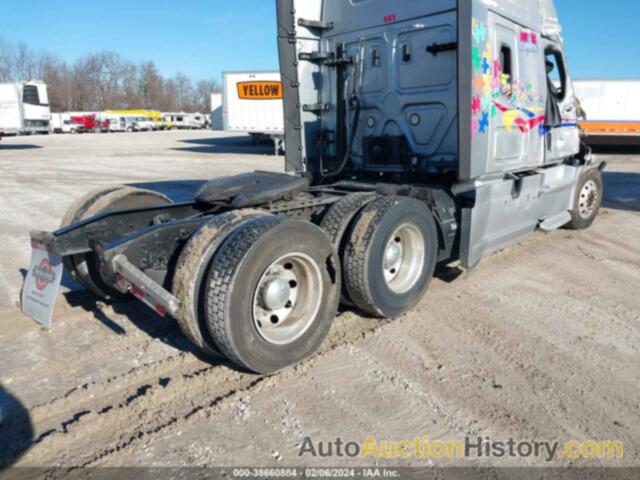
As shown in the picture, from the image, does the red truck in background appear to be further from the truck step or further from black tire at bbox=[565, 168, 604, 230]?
the truck step

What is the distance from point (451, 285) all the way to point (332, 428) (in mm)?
2811

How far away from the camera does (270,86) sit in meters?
21.6

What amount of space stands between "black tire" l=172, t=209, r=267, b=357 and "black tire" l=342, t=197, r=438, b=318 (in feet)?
3.57

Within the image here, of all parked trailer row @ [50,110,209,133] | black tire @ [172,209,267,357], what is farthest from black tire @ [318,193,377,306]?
parked trailer row @ [50,110,209,133]

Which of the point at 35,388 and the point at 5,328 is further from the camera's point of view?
the point at 5,328

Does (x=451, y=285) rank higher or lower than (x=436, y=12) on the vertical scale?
lower

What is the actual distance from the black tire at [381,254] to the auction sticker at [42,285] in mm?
2109

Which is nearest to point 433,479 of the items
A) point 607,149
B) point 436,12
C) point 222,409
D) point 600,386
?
point 222,409

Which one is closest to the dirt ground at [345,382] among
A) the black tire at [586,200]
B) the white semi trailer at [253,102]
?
the black tire at [586,200]

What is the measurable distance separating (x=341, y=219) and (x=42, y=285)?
7.55 ft

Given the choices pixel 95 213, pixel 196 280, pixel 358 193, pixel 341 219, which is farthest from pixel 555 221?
pixel 95 213

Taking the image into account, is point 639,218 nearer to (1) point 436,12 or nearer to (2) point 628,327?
(2) point 628,327

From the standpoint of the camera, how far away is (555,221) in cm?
662

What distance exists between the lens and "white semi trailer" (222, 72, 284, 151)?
71.3 feet
